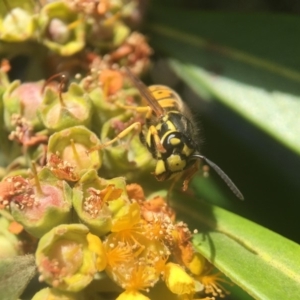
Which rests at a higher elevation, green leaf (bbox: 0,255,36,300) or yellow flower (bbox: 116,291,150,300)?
green leaf (bbox: 0,255,36,300)

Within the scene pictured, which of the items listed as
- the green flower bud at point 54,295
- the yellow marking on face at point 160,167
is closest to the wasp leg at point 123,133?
the yellow marking on face at point 160,167

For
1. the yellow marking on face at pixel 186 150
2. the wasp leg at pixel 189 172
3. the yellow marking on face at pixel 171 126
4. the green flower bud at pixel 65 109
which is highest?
the green flower bud at pixel 65 109

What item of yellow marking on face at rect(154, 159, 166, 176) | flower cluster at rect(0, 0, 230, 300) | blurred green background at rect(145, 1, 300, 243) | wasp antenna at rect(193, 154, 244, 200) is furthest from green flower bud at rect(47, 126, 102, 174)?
blurred green background at rect(145, 1, 300, 243)

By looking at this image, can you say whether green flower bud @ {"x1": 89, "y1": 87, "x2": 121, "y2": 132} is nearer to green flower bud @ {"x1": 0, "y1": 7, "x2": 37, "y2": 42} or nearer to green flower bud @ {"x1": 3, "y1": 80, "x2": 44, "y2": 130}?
green flower bud @ {"x1": 3, "y1": 80, "x2": 44, "y2": 130}

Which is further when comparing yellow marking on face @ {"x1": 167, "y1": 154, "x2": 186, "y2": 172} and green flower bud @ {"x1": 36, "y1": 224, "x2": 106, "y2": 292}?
yellow marking on face @ {"x1": 167, "y1": 154, "x2": 186, "y2": 172}

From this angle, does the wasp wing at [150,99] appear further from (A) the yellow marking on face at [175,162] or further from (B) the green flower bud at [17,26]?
(B) the green flower bud at [17,26]

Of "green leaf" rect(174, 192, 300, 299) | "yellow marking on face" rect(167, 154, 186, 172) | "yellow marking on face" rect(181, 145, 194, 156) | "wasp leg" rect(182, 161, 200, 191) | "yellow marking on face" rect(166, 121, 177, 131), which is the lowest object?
"green leaf" rect(174, 192, 300, 299)

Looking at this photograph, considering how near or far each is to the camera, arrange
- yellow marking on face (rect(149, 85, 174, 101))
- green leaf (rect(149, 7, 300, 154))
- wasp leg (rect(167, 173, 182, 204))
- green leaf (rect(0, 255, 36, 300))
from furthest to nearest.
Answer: green leaf (rect(149, 7, 300, 154)) < yellow marking on face (rect(149, 85, 174, 101)) < wasp leg (rect(167, 173, 182, 204)) < green leaf (rect(0, 255, 36, 300))

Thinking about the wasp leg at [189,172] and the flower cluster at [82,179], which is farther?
the wasp leg at [189,172]
